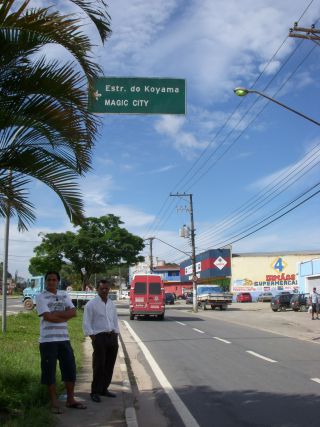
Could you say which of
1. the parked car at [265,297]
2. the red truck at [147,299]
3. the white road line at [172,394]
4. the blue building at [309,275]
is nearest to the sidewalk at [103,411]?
the white road line at [172,394]

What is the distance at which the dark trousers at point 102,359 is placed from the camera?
7.53 meters

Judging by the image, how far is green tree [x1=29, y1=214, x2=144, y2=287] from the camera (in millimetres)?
43844

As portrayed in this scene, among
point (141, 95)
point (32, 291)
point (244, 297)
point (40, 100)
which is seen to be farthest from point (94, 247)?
point (40, 100)

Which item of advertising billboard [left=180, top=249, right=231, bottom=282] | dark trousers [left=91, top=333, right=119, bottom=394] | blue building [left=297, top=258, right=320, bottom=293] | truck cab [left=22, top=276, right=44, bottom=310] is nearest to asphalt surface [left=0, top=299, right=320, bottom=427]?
dark trousers [left=91, top=333, right=119, bottom=394]

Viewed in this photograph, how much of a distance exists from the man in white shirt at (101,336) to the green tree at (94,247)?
Result: 1407 inches

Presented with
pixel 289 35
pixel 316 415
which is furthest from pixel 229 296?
pixel 316 415

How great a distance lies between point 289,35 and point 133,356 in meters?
12.1

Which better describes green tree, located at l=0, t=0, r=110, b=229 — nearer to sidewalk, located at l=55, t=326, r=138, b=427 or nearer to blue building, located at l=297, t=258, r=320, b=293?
sidewalk, located at l=55, t=326, r=138, b=427

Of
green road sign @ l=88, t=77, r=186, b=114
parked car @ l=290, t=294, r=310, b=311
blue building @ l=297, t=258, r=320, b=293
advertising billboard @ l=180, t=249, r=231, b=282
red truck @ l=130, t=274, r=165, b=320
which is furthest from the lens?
advertising billboard @ l=180, t=249, r=231, b=282

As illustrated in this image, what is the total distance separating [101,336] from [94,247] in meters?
36.7

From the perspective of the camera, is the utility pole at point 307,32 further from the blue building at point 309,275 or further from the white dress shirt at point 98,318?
the blue building at point 309,275

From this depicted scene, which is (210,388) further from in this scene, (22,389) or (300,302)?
(300,302)

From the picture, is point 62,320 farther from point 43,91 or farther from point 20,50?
point 20,50

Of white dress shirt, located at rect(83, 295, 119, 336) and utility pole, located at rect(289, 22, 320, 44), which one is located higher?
utility pole, located at rect(289, 22, 320, 44)
